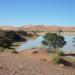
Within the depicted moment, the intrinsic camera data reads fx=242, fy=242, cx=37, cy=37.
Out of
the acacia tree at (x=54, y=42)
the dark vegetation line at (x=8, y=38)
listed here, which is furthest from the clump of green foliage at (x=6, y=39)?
the acacia tree at (x=54, y=42)

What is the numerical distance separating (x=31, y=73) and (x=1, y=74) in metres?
2.78

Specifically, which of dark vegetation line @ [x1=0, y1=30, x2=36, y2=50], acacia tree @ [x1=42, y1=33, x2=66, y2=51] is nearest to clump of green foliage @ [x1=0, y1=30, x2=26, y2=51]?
dark vegetation line @ [x1=0, y1=30, x2=36, y2=50]

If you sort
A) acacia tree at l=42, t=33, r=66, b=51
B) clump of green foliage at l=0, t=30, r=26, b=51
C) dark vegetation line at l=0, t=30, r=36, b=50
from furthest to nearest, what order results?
dark vegetation line at l=0, t=30, r=36, b=50
clump of green foliage at l=0, t=30, r=26, b=51
acacia tree at l=42, t=33, r=66, b=51

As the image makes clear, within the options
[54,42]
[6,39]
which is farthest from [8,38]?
[54,42]

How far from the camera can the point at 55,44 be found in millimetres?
52719

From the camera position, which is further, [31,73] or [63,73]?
[63,73]

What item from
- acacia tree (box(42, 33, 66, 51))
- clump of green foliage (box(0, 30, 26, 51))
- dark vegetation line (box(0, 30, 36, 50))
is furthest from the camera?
dark vegetation line (box(0, 30, 36, 50))

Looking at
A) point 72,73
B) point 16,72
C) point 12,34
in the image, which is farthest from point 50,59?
point 12,34

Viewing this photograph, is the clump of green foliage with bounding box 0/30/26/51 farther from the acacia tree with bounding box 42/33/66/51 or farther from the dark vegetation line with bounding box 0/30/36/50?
the acacia tree with bounding box 42/33/66/51

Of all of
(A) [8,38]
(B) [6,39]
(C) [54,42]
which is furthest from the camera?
(A) [8,38]

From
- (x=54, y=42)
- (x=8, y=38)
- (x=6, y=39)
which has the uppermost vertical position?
(x=54, y=42)

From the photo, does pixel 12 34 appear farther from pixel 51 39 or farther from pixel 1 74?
pixel 1 74

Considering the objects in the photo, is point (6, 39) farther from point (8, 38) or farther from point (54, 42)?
point (54, 42)

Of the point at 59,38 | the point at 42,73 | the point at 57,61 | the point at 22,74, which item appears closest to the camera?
the point at 22,74
